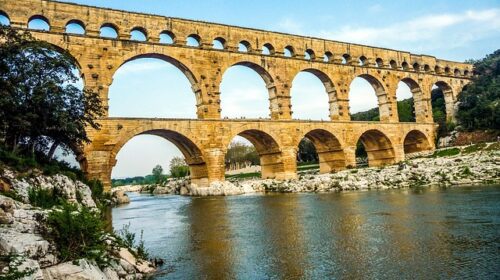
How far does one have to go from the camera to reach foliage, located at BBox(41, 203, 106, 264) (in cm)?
726

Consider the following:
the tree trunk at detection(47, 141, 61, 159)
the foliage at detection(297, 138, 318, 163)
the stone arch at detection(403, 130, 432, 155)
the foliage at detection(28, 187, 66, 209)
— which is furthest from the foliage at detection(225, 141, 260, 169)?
the foliage at detection(28, 187, 66, 209)

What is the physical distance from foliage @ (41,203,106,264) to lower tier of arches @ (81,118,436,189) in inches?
826

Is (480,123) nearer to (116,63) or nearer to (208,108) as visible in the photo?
(208,108)

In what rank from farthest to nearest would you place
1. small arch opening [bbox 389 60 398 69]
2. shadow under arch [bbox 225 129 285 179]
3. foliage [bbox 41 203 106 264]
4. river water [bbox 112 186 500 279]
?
small arch opening [bbox 389 60 398 69] < shadow under arch [bbox 225 129 285 179] < river water [bbox 112 186 500 279] < foliage [bbox 41 203 106 264]

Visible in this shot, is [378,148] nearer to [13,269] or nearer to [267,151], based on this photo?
[267,151]

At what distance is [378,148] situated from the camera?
43844 mm

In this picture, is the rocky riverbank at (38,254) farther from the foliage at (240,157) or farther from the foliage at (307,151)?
the foliage at (240,157)

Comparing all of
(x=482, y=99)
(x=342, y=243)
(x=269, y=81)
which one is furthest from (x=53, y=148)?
(x=482, y=99)

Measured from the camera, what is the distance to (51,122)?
55.4 ft

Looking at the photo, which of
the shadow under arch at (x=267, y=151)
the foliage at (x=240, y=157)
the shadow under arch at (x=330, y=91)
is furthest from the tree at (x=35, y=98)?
the foliage at (x=240, y=157)

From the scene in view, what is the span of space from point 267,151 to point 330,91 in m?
9.27

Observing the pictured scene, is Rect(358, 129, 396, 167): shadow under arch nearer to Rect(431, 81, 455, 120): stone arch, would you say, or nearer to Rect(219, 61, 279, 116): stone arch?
Rect(219, 61, 279, 116): stone arch

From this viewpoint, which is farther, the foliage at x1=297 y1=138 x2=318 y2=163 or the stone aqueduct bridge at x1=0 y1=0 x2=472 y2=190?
the foliage at x1=297 y1=138 x2=318 y2=163

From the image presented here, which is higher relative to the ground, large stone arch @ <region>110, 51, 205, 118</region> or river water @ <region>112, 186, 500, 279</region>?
large stone arch @ <region>110, 51, 205, 118</region>
